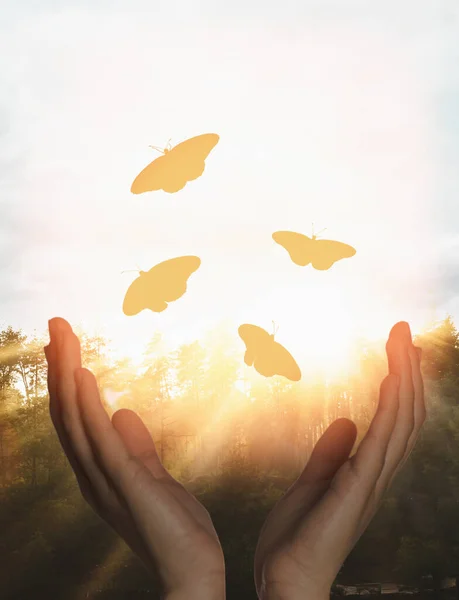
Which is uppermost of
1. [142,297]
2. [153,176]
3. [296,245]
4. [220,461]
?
[153,176]

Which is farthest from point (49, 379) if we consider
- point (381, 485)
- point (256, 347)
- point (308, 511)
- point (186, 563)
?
point (256, 347)

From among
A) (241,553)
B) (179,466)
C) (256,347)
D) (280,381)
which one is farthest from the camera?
(280,381)

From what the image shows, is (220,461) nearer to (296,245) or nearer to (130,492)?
(296,245)

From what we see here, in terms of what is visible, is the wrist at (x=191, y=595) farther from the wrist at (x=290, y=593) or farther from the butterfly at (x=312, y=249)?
the butterfly at (x=312, y=249)

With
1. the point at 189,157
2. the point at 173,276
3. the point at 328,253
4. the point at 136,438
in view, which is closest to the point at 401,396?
the point at 136,438

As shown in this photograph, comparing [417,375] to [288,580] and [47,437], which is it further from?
[47,437]

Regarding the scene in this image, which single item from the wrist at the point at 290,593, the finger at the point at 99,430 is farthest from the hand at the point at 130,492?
the wrist at the point at 290,593
